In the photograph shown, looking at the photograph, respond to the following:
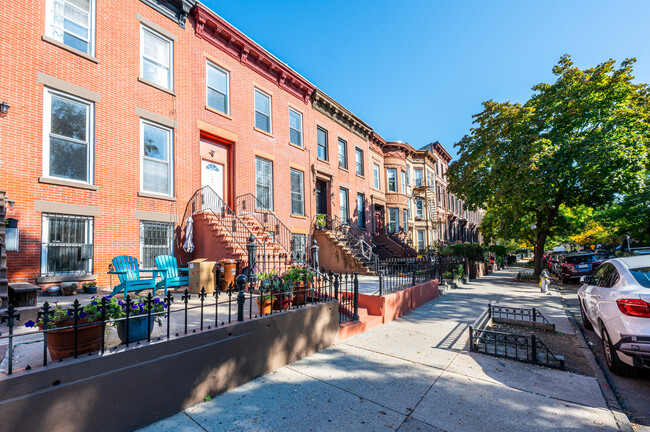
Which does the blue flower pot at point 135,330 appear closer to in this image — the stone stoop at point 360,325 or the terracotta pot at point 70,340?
the terracotta pot at point 70,340

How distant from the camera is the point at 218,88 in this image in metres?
11.9

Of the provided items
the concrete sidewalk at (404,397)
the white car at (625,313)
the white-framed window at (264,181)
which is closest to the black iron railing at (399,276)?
the concrete sidewalk at (404,397)

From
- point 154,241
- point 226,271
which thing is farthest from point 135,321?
point 154,241

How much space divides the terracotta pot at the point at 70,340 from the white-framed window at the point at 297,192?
11929mm

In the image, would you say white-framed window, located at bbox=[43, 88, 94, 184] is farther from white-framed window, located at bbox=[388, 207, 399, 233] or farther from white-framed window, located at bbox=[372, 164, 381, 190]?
white-framed window, located at bbox=[388, 207, 399, 233]

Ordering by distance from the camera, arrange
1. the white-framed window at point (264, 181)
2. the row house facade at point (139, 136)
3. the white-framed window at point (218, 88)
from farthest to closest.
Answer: the white-framed window at point (264, 181)
the white-framed window at point (218, 88)
the row house facade at point (139, 136)

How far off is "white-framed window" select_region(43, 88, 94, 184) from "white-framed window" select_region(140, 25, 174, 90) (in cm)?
228

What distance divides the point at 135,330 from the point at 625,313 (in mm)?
6006

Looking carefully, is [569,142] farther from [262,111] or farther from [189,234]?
[189,234]

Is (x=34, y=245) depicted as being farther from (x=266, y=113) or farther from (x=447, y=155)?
(x=447, y=155)

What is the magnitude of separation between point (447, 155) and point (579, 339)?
3192 centimetres

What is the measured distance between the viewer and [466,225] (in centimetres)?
4388

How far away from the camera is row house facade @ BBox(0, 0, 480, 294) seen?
7.16 meters

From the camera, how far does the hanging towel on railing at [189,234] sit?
940 cm
